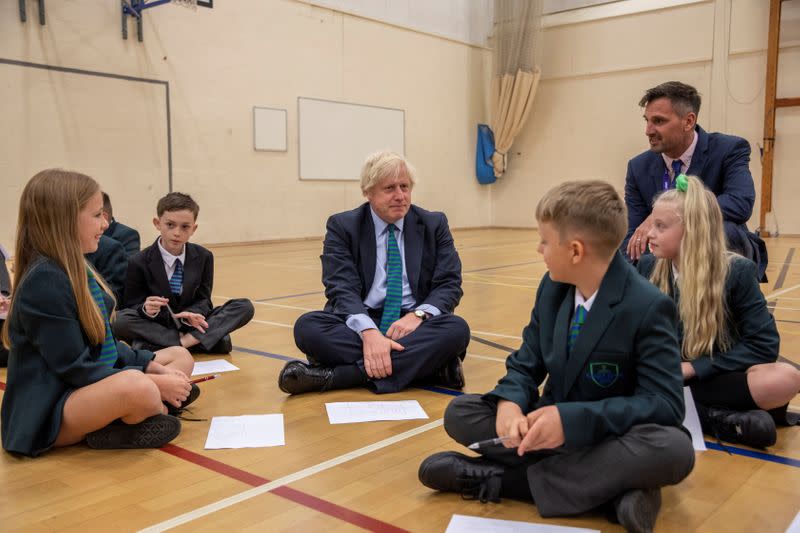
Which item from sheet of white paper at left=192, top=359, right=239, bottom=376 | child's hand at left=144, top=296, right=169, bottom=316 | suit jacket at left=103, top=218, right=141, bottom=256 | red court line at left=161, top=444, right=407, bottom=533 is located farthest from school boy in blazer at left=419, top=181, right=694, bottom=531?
suit jacket at left=103, top=218, right=141, bottom=256

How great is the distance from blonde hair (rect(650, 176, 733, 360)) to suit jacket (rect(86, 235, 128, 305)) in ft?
8.67

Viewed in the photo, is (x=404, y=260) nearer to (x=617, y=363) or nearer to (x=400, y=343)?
(x=400, y=343)

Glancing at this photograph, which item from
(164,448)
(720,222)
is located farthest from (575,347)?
(164,448)

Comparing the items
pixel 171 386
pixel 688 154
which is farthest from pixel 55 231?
pixel 688 154

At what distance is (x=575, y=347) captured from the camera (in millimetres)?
1616

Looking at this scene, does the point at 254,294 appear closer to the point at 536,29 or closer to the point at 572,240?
the point at 572,240

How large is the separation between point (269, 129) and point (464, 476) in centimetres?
886

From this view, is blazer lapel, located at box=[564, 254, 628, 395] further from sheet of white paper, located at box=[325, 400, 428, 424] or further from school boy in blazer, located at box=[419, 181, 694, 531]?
sheet of white paper, located at box=[325, 400, 428, 424]

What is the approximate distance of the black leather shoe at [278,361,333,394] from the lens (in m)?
2.67

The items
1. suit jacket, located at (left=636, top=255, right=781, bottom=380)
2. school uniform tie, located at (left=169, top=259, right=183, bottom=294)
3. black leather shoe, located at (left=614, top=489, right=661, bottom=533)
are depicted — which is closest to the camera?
black leather shoe, located at (left=614, top=489, right=661, bottom=533)

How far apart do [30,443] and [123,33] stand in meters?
7.43

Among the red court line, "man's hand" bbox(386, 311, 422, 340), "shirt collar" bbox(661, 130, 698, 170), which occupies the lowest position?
the red court line

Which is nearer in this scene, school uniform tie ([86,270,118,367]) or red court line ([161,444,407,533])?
red court line ([161,444,407,533])

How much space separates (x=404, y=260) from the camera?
3.01 metres
